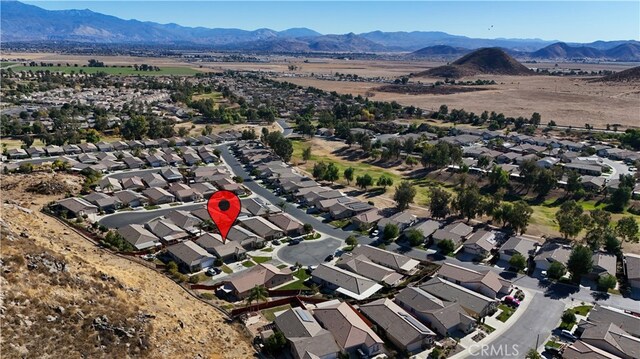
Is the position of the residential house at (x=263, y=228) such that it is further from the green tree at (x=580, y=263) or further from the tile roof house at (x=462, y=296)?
the green tree at (x=580, y=263)

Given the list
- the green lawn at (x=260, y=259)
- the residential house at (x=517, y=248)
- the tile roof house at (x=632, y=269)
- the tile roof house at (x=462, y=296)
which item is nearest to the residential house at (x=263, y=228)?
the green lawn at (x=260, y=259)

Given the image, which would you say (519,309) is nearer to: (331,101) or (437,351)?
(437,351)

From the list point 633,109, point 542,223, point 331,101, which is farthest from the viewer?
point 331,101

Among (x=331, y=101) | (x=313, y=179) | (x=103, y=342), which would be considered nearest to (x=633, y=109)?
(x=331, y=101)

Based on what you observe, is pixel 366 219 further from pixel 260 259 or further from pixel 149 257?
pixel 149 257

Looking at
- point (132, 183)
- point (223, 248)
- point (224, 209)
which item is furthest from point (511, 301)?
Result: point (132, 183)

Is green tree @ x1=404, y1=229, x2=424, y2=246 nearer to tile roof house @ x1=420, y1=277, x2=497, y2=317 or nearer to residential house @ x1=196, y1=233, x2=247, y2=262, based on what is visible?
tile roof house @ x1=420, y1=277, x2=497, y2=317

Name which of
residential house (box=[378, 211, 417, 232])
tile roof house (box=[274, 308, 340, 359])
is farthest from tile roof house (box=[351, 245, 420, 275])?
tile roof house (box=[274, 308, 340, 359])

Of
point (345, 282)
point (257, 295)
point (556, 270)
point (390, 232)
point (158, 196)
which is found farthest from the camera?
point (158, 196)
